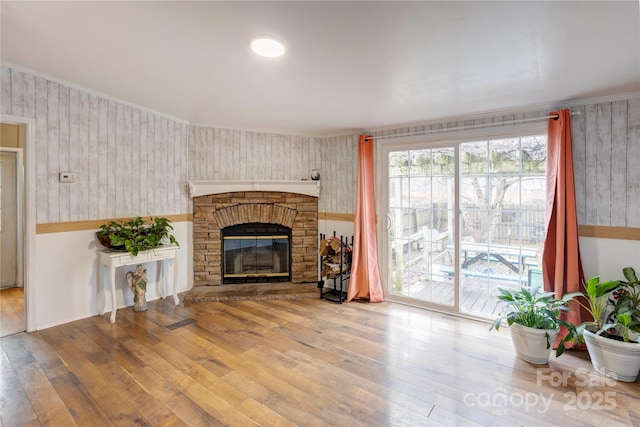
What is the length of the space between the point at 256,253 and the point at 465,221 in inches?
109

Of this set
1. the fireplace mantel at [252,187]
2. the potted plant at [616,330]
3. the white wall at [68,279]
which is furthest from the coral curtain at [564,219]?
the white wall at [68,279]

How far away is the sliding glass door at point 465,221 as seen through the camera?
3023mm

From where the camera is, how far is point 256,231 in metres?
4.36

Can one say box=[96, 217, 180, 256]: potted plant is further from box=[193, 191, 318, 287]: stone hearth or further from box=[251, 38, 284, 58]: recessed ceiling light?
box=[251, 38, 284, 58]: recessed ceiling light

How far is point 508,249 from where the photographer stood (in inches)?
123

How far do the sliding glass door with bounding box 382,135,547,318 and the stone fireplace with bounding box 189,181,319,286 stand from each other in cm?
117

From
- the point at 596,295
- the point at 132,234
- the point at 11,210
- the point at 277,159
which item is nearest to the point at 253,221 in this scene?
the point at 277,159

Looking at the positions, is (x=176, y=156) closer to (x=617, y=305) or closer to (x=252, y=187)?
(x=252, y=187)

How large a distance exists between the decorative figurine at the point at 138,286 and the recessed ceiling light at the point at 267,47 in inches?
110

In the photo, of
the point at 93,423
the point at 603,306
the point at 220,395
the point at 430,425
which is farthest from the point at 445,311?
the point at 93,423

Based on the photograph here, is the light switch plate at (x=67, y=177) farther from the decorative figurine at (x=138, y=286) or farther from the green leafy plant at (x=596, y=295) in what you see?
the green leafy plant at (x=596, y=295)

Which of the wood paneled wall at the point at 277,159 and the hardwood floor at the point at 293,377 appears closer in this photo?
the hardwood floor at the point at 293,377

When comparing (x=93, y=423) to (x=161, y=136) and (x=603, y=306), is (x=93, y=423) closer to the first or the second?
(x=161, y=136)

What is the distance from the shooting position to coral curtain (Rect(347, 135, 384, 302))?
12.6ft
